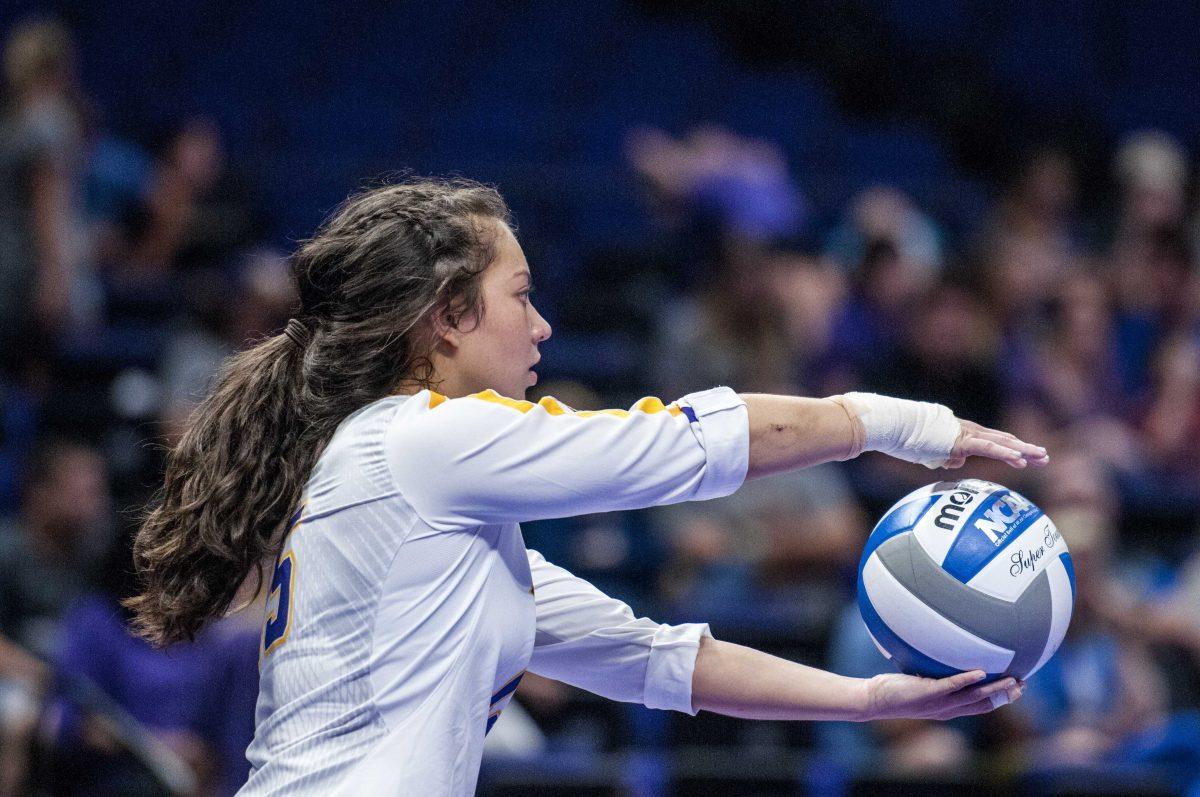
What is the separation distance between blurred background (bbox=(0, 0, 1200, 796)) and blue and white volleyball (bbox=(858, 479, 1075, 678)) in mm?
1272

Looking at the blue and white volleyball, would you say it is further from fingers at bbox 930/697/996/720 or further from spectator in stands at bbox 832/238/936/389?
spectator in stands at bbox 832/238/936/389

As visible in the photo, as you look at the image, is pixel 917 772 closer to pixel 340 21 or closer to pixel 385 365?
pixel 385 365

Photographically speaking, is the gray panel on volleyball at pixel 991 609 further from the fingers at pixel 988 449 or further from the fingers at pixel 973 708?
the fingers at pixel 988 449

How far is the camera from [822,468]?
251 inches

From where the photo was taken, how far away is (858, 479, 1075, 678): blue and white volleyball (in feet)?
7.94

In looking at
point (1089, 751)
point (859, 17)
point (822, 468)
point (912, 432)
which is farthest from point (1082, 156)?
point (912, 432)

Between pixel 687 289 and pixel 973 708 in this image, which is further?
pixel 687 289

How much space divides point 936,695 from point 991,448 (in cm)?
46

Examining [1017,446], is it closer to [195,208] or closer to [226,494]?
[226,494]

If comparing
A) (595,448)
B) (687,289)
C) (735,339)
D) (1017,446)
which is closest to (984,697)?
(1017,446)

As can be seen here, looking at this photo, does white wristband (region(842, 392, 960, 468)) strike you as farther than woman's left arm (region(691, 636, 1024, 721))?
No

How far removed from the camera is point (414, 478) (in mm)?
2189

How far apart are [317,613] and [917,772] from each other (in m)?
3.00

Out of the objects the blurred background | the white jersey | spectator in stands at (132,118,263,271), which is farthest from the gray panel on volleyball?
spectator in stands at (132,118,263,271)
